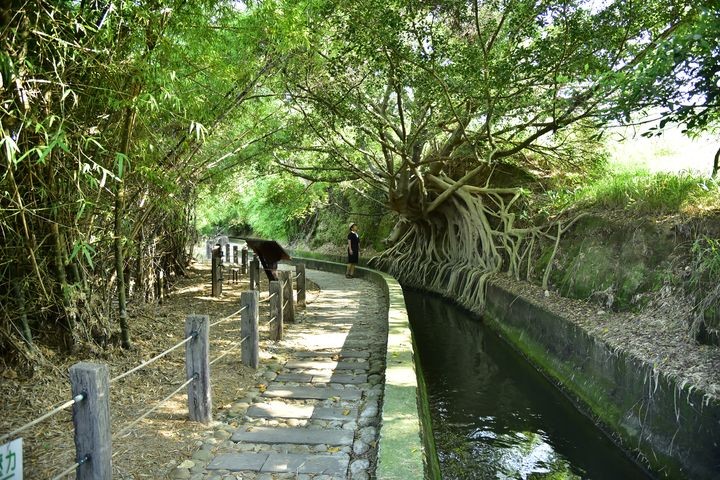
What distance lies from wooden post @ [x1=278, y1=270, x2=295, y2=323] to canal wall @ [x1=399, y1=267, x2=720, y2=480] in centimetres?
393

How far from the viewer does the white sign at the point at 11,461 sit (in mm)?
2004

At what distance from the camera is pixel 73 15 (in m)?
4.22

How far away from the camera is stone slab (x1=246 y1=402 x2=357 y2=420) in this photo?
467cm

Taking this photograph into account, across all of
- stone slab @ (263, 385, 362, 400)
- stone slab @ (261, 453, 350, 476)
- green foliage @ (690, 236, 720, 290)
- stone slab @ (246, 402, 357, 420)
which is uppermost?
green foliage @ (690, 236, 720, 290)

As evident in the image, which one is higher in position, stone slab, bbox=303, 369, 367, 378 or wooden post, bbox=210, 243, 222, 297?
wooden post, bbox=210, 243, 222, 297

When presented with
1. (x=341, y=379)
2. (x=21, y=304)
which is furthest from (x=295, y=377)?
(x=21, y=304)

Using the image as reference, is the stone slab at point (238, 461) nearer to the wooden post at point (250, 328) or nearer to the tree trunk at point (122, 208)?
the wooden post at point (250, 328)

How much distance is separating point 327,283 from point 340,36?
7.53 meters

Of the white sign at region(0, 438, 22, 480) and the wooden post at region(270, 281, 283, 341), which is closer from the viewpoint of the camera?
the white sign at region(0, 438, 22, 480)

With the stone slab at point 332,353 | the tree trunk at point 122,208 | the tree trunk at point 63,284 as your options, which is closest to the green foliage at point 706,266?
the stone slab at point 332,353

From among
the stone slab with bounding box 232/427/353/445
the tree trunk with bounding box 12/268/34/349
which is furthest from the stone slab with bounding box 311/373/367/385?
the tree trunk with bounding box 12/268/34/349

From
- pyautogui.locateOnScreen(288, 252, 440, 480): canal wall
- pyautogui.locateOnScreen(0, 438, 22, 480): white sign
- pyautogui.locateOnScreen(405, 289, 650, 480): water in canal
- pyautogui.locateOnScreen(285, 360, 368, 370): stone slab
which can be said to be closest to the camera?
pyautogui.locateOnScreen(0, 438, 22, 480): white sign

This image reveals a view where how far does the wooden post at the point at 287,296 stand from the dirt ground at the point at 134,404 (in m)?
1.46

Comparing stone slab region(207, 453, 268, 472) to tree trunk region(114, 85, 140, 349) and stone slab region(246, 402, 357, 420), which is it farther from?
tree trunk region(114, 85, 140, 349)
